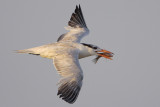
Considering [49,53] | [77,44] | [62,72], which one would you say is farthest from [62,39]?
[62,72]

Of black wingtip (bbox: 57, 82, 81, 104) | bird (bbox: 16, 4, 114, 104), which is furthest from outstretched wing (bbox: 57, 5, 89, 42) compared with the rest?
black wingtip (bbox: 57, 82, 81, 104)

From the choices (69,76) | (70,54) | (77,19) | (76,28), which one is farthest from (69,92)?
(77,19)

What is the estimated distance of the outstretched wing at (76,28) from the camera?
13670 millimetres

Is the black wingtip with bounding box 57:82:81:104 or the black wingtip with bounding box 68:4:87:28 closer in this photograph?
the black wingtip with bounding box 57:82:81:104

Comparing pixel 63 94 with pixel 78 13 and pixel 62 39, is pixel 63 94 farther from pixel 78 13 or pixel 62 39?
pixel 78 13

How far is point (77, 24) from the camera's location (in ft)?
48.8

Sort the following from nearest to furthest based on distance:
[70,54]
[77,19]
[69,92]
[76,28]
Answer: [69,92] → [70,54] → [76,28] → [77,19]

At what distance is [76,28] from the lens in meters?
14.6

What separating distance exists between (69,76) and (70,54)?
111cm

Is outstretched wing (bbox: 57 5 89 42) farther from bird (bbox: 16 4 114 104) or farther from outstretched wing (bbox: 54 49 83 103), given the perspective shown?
outstretched wing (bbox: 54 49 83 103)

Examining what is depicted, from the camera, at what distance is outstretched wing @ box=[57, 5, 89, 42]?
13.7 m

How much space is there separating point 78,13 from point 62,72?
510 centimetres

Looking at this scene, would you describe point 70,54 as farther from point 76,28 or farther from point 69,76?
point 76,28

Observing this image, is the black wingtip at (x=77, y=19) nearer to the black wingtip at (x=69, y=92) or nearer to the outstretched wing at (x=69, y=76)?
the outstretched wing at (x=69, y=76)
